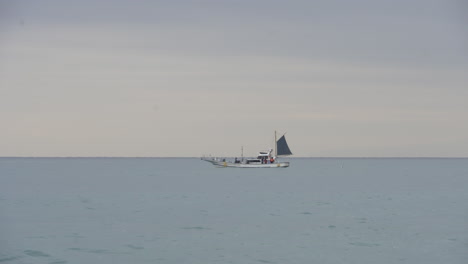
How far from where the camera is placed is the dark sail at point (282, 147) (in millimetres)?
165875

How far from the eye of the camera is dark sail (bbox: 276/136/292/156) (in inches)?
6531
